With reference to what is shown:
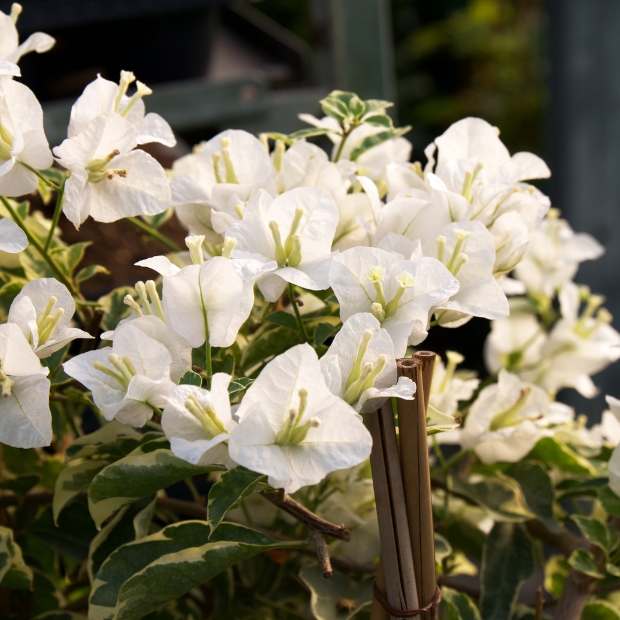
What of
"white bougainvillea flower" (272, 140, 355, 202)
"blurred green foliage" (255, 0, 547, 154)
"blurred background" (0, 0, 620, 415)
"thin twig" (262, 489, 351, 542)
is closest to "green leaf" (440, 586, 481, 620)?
"thin twig" (262, 489, 351, 542)

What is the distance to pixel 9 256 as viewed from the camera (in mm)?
478

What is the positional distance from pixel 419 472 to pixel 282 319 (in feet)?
0.36

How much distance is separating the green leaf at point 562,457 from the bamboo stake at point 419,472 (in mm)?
180

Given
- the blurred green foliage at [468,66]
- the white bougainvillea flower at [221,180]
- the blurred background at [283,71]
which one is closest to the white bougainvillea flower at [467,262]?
the white bougainvillea flower at [221,180]

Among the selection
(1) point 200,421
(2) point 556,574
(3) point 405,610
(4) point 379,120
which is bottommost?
(2) point 556,574

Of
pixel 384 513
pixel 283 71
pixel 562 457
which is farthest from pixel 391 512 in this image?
pixel 283 71

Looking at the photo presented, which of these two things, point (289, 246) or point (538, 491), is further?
point (538, 491)

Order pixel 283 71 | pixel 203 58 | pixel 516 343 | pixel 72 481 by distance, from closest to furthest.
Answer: pixel 72 481 → pixel 516 343 → pixel 203 58 → pixel 283 71

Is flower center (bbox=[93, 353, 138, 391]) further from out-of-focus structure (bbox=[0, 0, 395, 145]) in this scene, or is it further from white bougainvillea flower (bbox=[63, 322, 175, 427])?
out-of-focus structure (bbox=[0, 0, 395, 145])

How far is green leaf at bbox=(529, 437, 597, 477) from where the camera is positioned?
51 cm

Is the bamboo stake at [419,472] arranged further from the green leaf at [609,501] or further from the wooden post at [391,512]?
the green leaf at [609,501]

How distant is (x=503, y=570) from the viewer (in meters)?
0.49

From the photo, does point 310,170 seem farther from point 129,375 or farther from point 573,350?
point 573,350

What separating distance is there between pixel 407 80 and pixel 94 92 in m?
2.87
